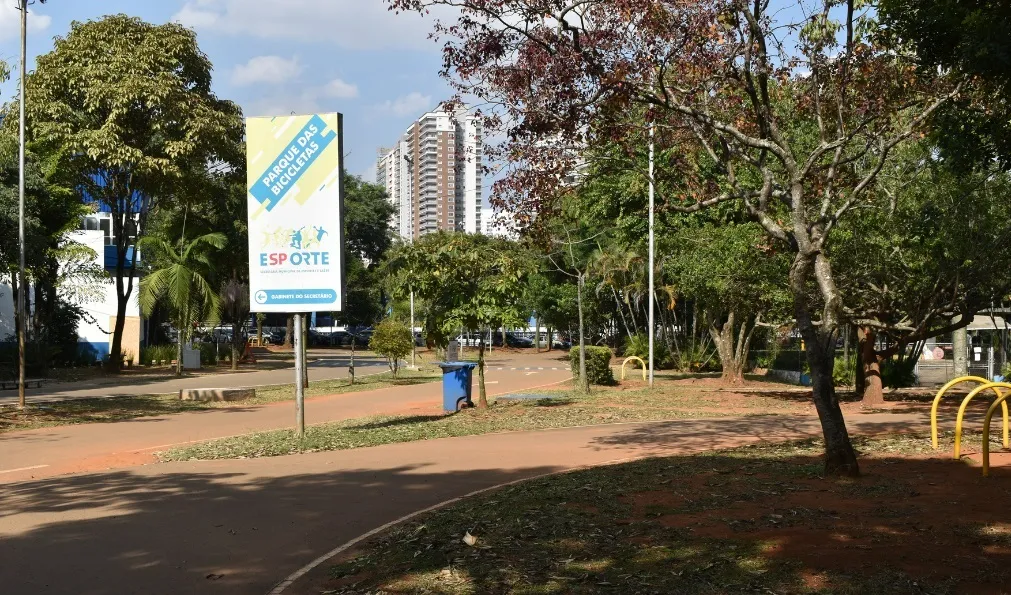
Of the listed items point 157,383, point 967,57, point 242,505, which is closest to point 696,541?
point 242,505

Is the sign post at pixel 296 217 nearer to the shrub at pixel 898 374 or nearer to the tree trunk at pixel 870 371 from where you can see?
the tree trunk at pixel 870 371

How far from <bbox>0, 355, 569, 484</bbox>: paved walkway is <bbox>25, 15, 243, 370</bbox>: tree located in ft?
42.3

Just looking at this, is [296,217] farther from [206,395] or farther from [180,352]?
[180,352]

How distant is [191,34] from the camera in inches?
1400

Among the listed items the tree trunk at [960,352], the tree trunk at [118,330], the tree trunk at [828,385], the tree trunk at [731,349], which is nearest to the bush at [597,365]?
the tree trunk at [731,349]

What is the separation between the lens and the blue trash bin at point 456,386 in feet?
66.4

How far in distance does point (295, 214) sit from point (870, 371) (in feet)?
43.2

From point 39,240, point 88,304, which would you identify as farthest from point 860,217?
point 88,304

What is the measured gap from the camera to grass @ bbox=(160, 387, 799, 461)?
14328mm

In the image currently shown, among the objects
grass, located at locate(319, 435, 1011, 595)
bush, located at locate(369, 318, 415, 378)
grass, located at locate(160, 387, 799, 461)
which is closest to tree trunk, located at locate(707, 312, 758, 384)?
grass, located at locate(160, 387, 799, 461)

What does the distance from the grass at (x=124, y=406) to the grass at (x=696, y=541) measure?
41.9 ft

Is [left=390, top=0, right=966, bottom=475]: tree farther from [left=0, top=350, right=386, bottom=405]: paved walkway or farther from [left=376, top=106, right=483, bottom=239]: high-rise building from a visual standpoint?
[left=376, top=106, right=483, bottom=239]: high-rise building

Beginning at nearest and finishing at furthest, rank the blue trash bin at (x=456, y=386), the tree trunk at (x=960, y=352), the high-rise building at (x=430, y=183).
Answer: the blue trash bin at (x=456, y=386), the tree trunk at (x=960, y=352), the high-rise building at (x=430, y=183)

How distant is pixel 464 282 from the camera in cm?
1961
